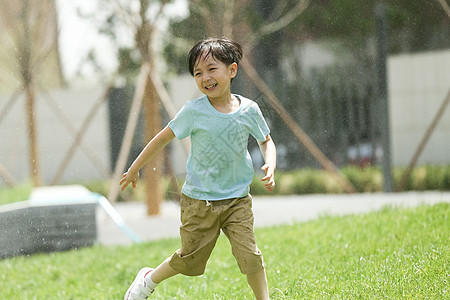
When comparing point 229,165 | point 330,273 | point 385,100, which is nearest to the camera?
point 229,165

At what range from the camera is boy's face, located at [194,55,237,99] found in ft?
8.89

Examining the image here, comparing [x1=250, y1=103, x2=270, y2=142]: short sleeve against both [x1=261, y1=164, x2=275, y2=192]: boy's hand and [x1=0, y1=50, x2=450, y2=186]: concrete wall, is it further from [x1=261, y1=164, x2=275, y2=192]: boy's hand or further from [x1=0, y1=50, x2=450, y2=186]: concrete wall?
[x1=0, y1=50, x2=450, y2=186]: concrete wall

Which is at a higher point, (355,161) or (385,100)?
(385,100)

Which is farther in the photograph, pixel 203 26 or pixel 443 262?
pixel 203 26

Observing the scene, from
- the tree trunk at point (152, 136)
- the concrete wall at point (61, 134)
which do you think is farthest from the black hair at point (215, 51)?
the concrete wall at point (61, 134)

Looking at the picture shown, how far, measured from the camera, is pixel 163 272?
2.93 m

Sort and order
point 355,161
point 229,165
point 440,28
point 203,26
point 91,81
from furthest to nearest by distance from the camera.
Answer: point 91,81, point 355,161, point 440,28, point 203,26, point 229,165

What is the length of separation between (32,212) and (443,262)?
3765 mm

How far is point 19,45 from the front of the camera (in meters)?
7.27

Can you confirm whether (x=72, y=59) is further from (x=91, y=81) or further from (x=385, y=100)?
(x=385, y=100)

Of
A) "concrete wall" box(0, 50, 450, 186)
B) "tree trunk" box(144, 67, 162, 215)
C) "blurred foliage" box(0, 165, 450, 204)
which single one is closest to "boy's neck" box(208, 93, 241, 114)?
"tree trunk" box(144, 67, 162, 215)

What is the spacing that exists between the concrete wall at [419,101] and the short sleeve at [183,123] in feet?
13.2

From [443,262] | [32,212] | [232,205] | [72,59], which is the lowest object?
[32,212]

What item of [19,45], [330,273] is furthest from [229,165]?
[19,45]
